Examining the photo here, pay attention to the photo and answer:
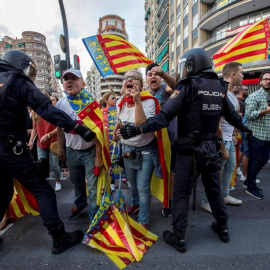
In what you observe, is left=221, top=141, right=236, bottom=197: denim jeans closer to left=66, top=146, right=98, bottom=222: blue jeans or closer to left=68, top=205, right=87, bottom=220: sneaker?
left=66, top=146, right=98, bottom=222: blue jeans

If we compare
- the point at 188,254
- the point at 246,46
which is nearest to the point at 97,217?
the point at 188,254

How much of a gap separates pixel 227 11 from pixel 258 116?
17359mm

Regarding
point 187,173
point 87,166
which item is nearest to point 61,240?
point 87,166

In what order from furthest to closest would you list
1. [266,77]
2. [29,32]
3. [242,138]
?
[29,32]
[242,138]
[266,77]

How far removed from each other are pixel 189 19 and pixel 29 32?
258 feet

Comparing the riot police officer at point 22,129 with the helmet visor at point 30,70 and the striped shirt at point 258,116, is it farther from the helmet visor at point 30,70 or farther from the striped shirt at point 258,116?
the striped shirt at point 258,116

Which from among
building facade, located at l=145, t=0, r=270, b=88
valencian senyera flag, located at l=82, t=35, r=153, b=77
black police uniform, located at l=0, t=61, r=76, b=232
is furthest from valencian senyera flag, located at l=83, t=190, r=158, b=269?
building facade, located at l=145, t=0, r=270, b=88

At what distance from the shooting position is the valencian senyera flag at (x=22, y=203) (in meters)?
2.54

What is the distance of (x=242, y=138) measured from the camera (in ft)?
14.6

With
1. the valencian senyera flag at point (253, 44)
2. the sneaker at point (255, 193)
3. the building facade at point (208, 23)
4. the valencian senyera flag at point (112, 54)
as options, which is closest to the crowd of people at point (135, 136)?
the valencian senyera flag at point (112, 54)

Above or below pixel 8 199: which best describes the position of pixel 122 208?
below

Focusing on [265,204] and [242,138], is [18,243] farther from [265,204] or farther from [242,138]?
[242,138]

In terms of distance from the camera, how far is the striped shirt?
3.40 metres

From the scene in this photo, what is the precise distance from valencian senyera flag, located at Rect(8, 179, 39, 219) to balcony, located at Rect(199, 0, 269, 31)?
1917 centimetres
